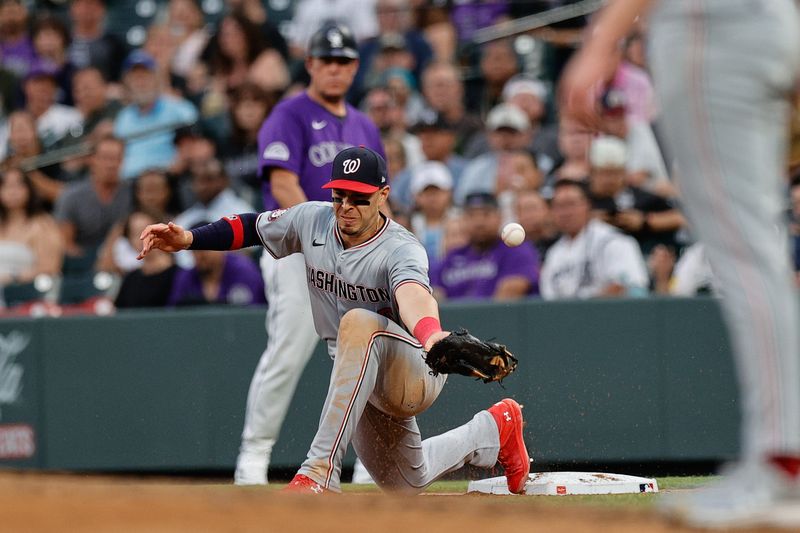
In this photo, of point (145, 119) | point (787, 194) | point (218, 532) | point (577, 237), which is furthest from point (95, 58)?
point (218, 532)

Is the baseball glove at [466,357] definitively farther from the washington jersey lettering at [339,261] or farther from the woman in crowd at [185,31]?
the woman in crowd at [185,31]

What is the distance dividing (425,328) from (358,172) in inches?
34.7

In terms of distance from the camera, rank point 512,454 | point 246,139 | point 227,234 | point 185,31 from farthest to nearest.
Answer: point 185,31 → point 246,139 → point 512,454 → point 227,234

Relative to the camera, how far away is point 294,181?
6922 millimetres

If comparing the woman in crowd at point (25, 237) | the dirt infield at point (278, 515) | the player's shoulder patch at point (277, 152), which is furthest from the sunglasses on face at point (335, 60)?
the woman in crowd at point (25, 237)

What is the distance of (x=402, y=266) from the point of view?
17.2 feet

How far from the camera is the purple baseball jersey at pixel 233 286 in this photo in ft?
30.8

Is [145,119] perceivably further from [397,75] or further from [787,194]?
[787,194]

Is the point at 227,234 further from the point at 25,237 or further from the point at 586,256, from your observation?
the point at 25,237

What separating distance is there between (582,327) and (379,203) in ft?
10.7

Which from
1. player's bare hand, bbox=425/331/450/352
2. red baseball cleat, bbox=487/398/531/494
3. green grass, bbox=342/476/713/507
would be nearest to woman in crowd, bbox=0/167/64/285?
green grass, bbox=342/476/713/507

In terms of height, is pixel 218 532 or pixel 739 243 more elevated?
pixel 739 243

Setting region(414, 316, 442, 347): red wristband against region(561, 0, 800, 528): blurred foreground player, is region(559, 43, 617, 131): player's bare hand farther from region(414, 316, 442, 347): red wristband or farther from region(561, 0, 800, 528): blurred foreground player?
region(414, 316, 442, 347): red wristband

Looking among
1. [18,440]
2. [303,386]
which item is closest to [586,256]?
[303,386]
